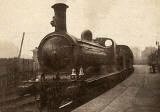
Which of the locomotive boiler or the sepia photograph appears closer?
the sepia photograph

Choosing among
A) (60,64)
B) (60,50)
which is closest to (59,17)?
(60,50)

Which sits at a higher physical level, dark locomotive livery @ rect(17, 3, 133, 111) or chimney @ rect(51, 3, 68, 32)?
chimney @ rect(51, 3, 68, 32)

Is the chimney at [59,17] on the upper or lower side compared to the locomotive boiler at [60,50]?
upper

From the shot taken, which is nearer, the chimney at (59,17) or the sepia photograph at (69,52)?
the sepia photograph at (69,52)

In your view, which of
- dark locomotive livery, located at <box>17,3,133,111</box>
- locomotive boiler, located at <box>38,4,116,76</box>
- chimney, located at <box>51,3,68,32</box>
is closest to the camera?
dark locomotive livery, located at <box>17,3,133,111</box>

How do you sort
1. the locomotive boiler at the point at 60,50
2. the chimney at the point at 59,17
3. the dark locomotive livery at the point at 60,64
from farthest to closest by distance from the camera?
the chimney at the point at 59,17 → the locomotive boiler at the point at 60,50 → the dark locomotive livery at the point at 60,64

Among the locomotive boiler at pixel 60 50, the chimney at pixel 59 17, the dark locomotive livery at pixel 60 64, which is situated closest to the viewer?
the dark locomotive livery at pixel 60 64

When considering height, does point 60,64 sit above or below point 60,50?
below

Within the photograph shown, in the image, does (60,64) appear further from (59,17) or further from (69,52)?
(59,17)

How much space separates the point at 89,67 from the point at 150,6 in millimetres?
1878

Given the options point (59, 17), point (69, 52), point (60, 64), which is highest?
point (59, 17)

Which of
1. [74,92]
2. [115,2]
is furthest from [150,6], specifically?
[74,92]

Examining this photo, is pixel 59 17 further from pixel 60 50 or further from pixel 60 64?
pixel 60 64

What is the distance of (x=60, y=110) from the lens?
9.05ft
